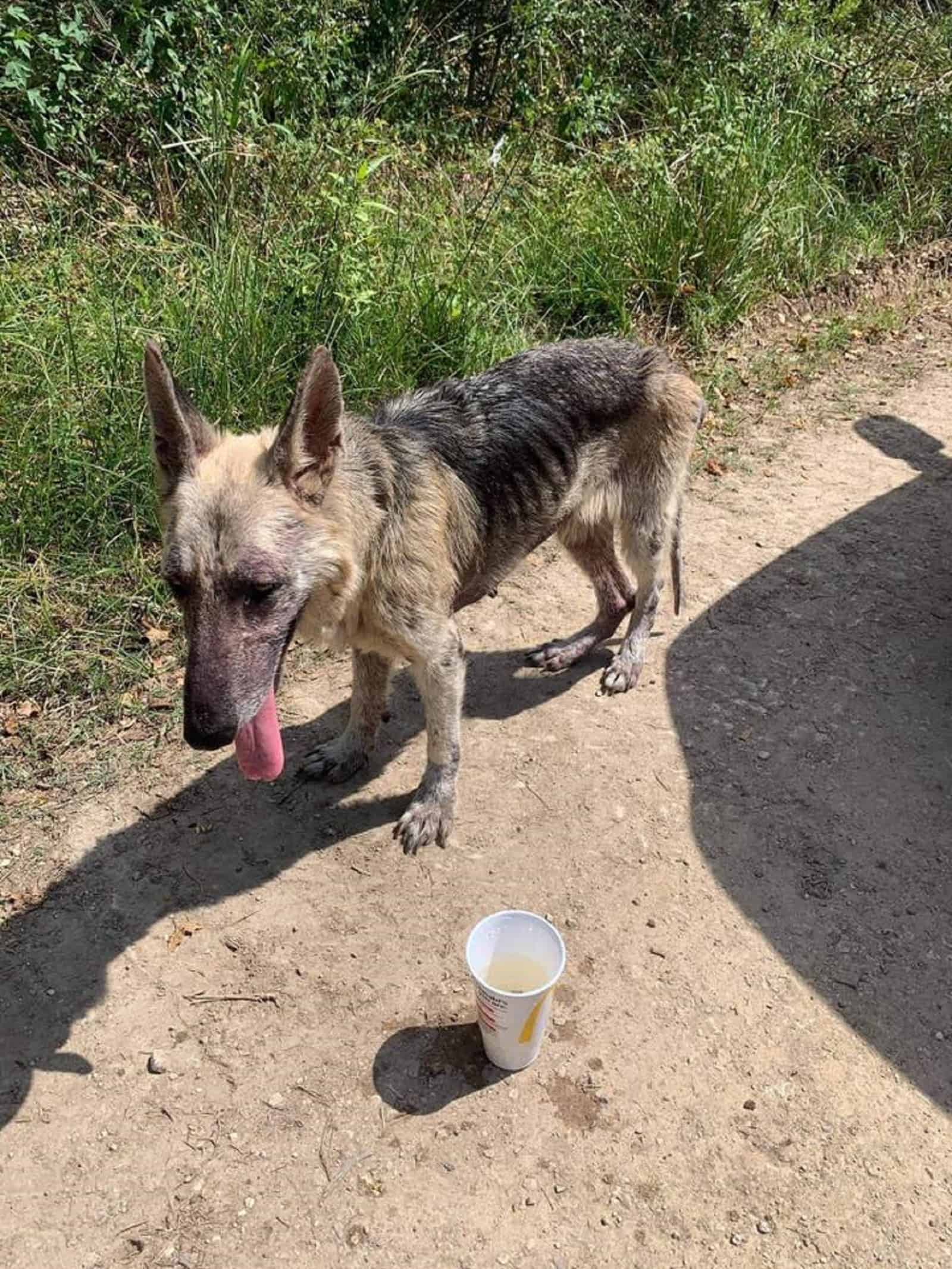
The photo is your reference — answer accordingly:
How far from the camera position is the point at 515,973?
2811 mm

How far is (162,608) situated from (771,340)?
515 centimetres

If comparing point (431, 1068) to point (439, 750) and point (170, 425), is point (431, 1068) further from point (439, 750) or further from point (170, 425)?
point (170, 425)

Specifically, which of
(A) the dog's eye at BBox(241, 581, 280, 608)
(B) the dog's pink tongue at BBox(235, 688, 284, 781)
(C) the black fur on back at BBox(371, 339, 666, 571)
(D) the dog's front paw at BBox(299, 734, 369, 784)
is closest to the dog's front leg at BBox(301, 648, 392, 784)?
(D) the dog's front paw at BBox(299, 734, 369, 784)

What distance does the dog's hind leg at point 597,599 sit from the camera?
14.6ft

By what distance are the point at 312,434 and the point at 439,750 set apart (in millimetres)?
1355

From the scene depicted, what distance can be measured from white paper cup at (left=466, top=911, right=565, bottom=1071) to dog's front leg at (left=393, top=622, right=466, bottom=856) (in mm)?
828

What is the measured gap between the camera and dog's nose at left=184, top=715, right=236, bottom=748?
2594mm

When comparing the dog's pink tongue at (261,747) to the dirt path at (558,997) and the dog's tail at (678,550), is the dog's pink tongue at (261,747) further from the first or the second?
the dog's tail at (678,550)

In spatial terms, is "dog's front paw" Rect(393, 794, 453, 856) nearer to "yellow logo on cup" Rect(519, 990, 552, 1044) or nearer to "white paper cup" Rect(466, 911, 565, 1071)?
"white paper cup" Rect(466, 911, 565, 1071)

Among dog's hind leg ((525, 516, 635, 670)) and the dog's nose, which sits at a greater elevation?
the dog's nose

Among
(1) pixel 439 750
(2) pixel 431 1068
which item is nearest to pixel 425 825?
(1) pixel 439 750

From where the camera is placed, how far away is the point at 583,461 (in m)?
3.84

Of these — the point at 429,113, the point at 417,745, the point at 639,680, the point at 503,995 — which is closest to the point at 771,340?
the point at 429,113

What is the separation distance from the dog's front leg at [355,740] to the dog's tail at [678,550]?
156 cm
